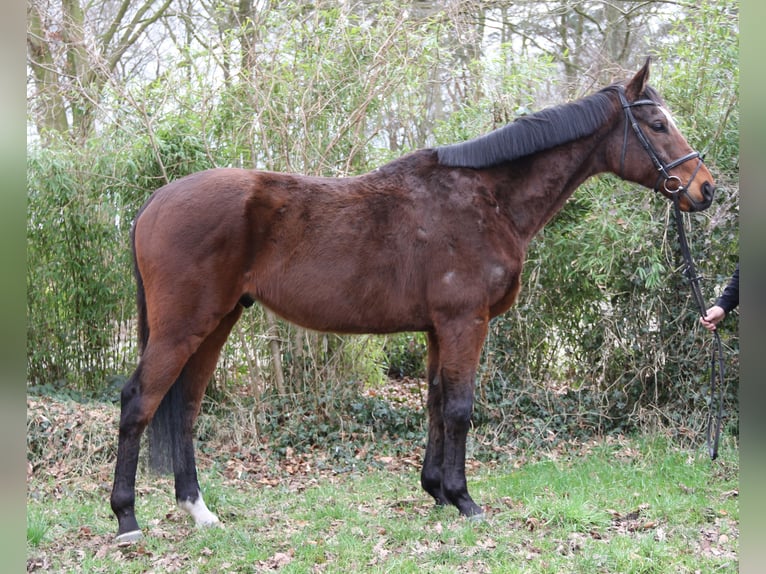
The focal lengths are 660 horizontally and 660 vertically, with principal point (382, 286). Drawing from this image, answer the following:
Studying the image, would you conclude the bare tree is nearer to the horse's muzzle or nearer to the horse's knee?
the horse's knee

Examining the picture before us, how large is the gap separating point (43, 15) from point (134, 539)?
5.25m

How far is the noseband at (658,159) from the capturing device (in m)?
4.00

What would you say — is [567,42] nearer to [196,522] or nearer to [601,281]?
[601,281]

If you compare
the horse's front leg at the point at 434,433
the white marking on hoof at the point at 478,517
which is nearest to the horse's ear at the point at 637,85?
the horse's front leg at the point at 434,433

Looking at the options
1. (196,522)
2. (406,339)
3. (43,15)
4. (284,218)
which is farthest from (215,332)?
(43,15)

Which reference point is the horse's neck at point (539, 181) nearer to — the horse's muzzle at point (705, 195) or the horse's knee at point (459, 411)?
the horse's muzzle at point (705, 195)

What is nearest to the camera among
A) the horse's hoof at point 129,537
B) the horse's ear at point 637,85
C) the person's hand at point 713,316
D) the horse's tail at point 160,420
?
the person's hand at point 713,316

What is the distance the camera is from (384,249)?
13.0ft

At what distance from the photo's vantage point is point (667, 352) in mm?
6281

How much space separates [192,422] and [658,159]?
130 inches

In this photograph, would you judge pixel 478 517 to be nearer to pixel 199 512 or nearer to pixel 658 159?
pixel 199 512

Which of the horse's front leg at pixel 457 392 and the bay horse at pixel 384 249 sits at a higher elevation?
the bay horse at pixel 384 249

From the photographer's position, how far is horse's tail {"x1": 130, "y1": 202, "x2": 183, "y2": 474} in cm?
393

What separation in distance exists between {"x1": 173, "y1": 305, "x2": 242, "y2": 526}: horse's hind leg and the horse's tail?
0.04 m
